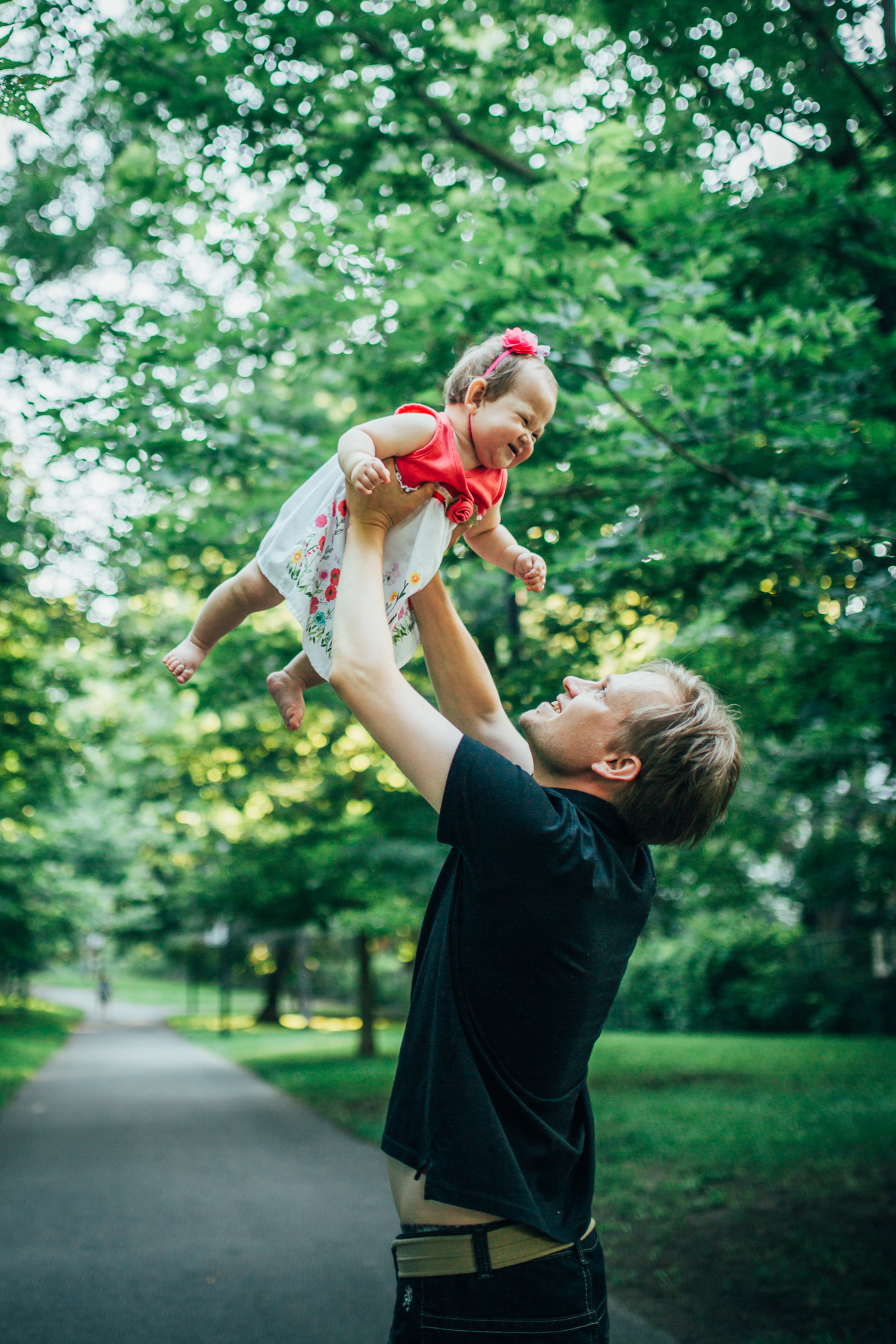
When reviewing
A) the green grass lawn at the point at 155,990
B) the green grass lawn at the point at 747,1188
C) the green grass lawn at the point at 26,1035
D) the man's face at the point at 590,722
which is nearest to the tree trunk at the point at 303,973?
the green grass lawn at the point at 155,990

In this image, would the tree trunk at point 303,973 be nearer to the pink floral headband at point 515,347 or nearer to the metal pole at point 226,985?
the metal pole at point 226,985


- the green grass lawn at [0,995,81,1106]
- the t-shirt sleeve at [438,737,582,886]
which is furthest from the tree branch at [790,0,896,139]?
the green grass lawn at [0,995,81,1106]

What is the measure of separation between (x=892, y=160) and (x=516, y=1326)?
637 cm

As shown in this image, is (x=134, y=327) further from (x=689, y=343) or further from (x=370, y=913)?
(x=370, y=913)

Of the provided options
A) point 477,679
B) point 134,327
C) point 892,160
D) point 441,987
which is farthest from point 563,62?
point 441,987

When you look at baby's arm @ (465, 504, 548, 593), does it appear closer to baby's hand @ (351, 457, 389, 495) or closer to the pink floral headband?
the pink floral headband

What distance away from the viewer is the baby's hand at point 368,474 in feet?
5.62

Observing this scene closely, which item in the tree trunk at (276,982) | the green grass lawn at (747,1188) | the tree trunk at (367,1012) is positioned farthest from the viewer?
the tree trunk at (276,982)

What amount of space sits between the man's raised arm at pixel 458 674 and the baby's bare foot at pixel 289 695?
29 centimetres

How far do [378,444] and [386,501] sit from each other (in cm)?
10

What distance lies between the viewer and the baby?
1.96m

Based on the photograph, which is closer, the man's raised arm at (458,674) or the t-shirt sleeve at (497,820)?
the t-shirt sleeve at (497,820)

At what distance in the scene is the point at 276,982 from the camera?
28031mm

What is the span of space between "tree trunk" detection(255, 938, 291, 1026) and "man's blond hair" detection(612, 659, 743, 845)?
78.2 feet
